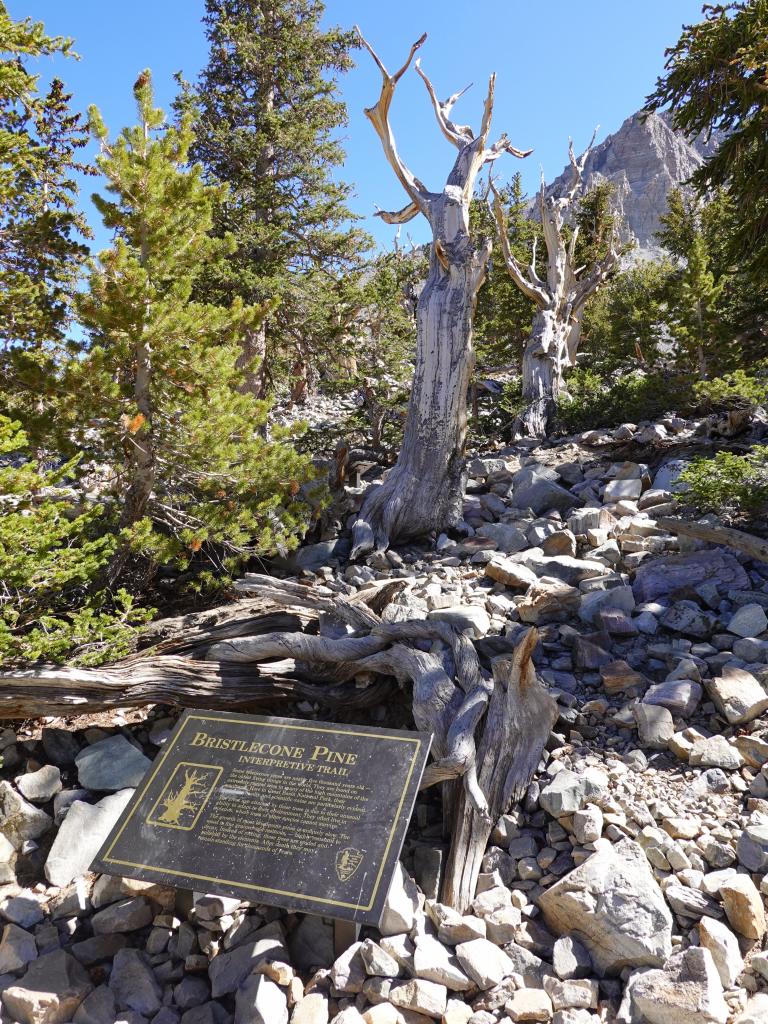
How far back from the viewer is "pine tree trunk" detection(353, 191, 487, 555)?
7.43m

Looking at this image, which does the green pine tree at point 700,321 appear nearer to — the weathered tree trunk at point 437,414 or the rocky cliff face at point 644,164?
the weathered tree trunk at point 437,414

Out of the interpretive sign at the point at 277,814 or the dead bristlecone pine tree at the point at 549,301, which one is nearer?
the interpretive sign at the point at 277,814

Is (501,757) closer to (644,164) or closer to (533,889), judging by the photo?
(533,889)

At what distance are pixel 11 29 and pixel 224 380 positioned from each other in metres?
4.01

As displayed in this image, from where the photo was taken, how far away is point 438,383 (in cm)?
761

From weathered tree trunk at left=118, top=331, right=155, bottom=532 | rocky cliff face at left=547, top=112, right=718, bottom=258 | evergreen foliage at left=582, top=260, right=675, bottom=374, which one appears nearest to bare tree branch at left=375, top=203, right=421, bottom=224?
weathered tree trunk at left=118, top=331, right=155, bottom=532

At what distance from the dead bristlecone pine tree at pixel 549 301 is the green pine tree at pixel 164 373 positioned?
794 cm

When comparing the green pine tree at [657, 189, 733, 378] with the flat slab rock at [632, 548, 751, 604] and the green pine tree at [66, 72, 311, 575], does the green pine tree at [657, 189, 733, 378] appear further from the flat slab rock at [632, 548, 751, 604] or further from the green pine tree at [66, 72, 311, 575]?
the green pine tree at [66, 72, 311, 575]

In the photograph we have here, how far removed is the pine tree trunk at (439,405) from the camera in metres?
7.43

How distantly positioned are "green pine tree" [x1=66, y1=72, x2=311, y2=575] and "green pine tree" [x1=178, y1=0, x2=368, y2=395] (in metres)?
4.95

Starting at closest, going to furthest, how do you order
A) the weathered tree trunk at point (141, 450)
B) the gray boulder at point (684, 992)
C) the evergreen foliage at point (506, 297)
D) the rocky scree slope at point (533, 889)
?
the gray boulder at point (684, 992) → the rocky scree slope at point (533, 889) → the weathered tree trunk at point (141, 450) → the evergreen foliage at point (506, 297)

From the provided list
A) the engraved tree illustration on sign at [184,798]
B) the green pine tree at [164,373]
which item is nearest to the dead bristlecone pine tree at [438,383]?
the green pine tree at [164,373]

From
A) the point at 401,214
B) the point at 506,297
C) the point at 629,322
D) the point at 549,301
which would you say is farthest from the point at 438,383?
the point at 629,322

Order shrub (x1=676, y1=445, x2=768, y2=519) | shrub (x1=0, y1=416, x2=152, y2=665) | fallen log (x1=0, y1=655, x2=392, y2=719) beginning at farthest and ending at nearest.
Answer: shrub (x1=676, y1=445, x2=768, y2=519), fallen log (x1=0, y1=655, x2=392, y2=719), shrub (x1=0, y1=416, x2=152, y2=665)
